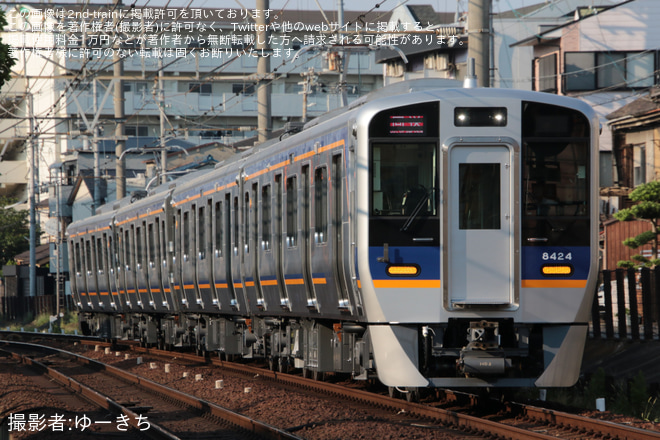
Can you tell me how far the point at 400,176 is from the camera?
977 centimetres

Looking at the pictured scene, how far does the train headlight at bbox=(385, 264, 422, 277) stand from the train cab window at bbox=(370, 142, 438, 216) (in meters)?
0.47

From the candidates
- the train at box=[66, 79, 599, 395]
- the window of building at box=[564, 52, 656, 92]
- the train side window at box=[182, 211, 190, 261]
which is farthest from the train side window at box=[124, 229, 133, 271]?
the window of building at box=[564, 52, 656, 92]

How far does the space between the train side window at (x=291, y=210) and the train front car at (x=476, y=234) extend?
2.53 meters

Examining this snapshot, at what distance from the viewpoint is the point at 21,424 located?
10.2m

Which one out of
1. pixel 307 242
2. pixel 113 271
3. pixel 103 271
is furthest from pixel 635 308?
pixel 103 271

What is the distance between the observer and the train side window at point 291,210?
1223 cm

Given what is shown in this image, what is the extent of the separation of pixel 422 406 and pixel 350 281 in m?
1.38

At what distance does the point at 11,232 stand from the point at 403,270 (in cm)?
5607

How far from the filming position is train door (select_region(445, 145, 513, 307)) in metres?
9.64

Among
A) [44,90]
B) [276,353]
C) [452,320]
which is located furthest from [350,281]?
[44,90]

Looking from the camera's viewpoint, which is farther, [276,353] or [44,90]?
[44,90]

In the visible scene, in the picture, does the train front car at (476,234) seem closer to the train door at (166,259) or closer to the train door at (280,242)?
the train door at (280,242)

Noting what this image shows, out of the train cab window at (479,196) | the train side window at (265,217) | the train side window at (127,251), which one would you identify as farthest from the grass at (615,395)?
the train side window at (127,251)

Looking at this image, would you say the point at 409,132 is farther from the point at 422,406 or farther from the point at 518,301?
the point at 422,406
